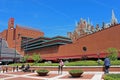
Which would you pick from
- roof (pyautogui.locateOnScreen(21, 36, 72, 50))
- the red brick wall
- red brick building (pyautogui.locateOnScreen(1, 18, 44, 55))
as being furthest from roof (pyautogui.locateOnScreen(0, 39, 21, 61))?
the red brick wall

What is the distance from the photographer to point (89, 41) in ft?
151

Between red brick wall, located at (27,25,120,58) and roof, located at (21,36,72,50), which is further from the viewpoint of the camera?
roof, located at (21,36,72,50)

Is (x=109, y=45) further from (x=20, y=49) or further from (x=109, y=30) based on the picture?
(x=20, y=49)

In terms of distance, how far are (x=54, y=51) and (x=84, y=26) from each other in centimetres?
5600

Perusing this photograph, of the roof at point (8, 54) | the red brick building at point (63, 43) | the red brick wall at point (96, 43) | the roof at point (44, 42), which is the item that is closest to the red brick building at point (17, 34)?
the red brick building at point (63, 43)

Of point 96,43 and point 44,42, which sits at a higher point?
point 44,42

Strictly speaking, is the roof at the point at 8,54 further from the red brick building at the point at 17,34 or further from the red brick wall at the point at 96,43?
the red brick wall at the point at 96,43

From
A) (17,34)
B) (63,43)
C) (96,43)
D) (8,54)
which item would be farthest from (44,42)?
(96,43)

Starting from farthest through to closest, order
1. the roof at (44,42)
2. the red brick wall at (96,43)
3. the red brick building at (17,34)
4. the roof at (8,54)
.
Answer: the red brick building at (17,34), the roof at (8,54), the roof at (44,42), the red brick wall at (96,43)

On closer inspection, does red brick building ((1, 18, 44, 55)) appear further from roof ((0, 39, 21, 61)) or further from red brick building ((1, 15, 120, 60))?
roof ((0, 39, 21, 61))

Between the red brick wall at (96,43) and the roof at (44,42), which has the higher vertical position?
the roof at (44,42)

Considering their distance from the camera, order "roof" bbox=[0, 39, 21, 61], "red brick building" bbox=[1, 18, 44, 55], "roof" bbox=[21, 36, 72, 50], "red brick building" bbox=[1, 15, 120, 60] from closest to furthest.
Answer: "red brick building" bbox=[1, 15, 120, 60], "roof" bbox=[21, 36, 72, 50], "roof" bbox=[0, 39, 21, 61], "red brick building" bbox=[1, 18, 44, 55]

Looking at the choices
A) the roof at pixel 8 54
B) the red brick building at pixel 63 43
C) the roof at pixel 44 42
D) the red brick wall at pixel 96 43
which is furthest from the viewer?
the roof at pixel 8 54

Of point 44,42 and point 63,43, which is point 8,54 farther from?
point 63,43
